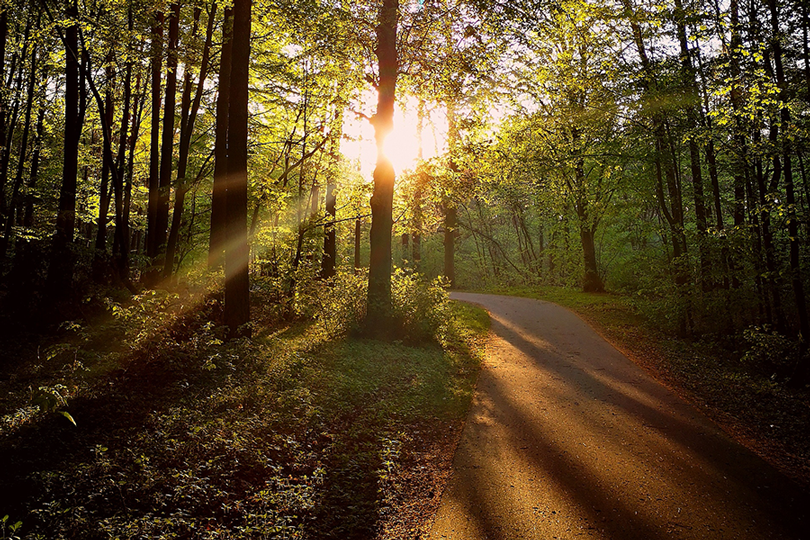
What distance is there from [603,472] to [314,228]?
1105 centimetres

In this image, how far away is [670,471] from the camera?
5211 millimetres

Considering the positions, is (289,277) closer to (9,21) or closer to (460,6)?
(460,6)

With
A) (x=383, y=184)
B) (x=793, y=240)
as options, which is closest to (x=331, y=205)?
(x=383, y=184)

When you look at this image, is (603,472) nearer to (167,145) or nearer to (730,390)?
(730,390)

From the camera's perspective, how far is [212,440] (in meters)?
4.62

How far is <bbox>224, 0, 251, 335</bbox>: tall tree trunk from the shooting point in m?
8.66

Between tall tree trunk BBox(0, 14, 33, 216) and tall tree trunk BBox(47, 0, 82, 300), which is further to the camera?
tall tree trunk BBox(0, 14, 33, 216)

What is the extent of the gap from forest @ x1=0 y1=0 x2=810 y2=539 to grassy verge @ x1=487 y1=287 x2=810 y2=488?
0.26 meters

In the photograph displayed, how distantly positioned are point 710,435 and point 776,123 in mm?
5750

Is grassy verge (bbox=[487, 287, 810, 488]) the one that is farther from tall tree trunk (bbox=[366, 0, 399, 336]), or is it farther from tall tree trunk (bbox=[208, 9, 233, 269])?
tall tree trunk (bbox=[208, 9, 233, 269])

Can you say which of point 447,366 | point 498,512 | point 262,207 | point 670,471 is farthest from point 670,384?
point 262,207

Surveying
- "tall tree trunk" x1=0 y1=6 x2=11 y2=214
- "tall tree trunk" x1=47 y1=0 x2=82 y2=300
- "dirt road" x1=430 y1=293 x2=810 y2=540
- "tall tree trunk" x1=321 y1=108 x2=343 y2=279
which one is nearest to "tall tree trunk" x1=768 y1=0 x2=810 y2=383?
"dirt road" x1=430 y1=293 x2=810 y2=540

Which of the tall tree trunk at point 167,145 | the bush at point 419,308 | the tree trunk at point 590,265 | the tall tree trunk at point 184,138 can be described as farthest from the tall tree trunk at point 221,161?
the tree trunk at point 590,265

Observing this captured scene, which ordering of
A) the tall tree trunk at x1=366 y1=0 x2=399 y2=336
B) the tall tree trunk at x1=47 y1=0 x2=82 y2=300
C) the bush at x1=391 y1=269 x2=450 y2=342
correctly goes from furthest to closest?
the bush at x1=391 y1=269 x2=450 y2=342
the tall tree trunk at x1=366 y1=0 x2=399 y2=336
the tall tree trunk at x1=47 y1=0 x2=82 y2=300
